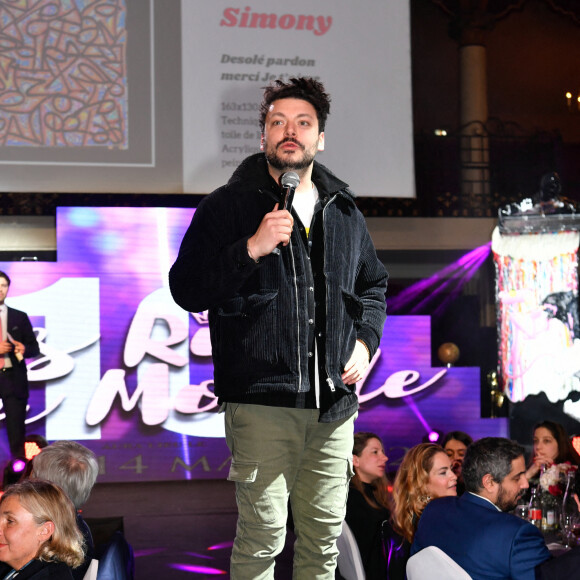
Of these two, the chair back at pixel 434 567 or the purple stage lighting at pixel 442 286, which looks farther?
the purple stage lighting at pixel 442 286

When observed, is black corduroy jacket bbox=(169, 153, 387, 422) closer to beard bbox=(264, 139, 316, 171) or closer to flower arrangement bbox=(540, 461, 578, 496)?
beard bbox=(264, 139, 316, 171)

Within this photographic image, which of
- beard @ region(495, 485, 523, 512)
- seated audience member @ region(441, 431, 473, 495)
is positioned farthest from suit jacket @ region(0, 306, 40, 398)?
beard @ region(495, 485, 523, 512)

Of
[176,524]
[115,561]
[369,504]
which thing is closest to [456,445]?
[369,504]

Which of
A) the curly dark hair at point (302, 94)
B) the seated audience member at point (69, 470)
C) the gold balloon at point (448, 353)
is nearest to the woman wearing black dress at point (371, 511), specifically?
the seated audience member at point (69, 470)

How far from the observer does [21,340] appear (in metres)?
5.42

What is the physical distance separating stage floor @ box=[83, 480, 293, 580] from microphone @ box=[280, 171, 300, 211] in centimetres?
232

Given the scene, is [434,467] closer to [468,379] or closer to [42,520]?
[42,520]

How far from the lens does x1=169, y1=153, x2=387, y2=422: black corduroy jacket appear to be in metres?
1.75

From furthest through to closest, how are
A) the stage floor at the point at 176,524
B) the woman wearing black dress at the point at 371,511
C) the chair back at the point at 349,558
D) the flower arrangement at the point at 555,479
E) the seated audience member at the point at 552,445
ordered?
the seated audience member at the point at 552,445
the stage floor at the point at 176,524
the flower arrangement at the point at 555,479
the woman wearing black dress at the point at 371,511
the chair back at the point at 349,558

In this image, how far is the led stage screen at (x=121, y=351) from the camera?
213 inches

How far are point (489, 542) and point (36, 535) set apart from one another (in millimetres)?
1161

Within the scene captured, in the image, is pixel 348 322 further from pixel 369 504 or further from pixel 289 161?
pixel 369 504

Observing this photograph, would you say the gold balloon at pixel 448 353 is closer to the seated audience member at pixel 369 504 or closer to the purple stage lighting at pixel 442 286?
the purple stage lighting at pixel 442 286

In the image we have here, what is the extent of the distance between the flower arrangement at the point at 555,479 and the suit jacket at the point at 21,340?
3.36 metres
